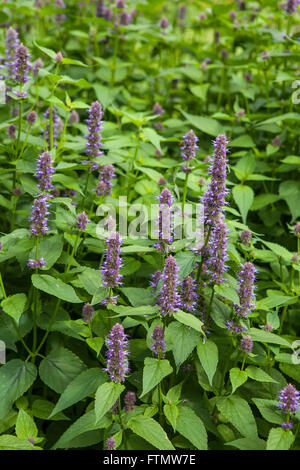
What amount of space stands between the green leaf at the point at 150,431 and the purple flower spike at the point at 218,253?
0.82m

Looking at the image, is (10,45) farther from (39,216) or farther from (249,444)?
(249,444)

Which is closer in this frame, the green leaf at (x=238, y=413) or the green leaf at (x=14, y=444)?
the green leaf at (x=14, y=444)

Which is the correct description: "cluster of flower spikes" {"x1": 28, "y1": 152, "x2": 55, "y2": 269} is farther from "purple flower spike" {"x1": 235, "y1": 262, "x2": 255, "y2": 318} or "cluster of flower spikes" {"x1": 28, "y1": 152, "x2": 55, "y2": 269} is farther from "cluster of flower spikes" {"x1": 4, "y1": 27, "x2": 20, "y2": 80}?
"cluster of flower spikes" {"x1": 4, "y1": 27, "x2": 20, "y2": 80}

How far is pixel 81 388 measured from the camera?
2980mm

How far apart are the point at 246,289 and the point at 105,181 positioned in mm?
1385

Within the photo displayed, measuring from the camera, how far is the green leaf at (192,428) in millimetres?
2850

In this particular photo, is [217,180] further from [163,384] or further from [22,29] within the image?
[22,29]

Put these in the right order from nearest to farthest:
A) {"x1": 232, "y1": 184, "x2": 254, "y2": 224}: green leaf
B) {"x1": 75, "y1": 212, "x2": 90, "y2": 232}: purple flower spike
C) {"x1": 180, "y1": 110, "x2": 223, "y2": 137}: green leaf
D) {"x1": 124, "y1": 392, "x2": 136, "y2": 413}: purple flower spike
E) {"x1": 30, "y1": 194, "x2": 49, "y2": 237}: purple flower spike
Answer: {"x1": 124, "y1": 392, "x2": 136, "y2": 413}: purple flower spike
{"x1": 30, "y1": 194, "x2": 49, "y2": 237}: purple flower spike
{"x1": 75, "y1": 212, "x2": 90, "y2": 232}: purple flower spike
{"x1": 232, "y1": 184, "x2": 254, "y2": 224}: green leaf
{"x1": 180, "y1": 110, "x2": 223, "y2": 137}: green leaf

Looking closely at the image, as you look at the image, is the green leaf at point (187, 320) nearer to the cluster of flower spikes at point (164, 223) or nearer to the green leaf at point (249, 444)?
the cluster of flower spikes at point (164, 223)

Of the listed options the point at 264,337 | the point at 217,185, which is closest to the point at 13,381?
the point at 264,337

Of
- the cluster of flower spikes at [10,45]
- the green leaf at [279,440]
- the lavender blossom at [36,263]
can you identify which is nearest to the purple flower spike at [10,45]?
the cluster of flower spikes at [10,45]

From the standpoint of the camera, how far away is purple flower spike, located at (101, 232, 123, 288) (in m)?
2.77

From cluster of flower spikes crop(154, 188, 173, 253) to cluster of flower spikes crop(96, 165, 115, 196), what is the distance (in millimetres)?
832

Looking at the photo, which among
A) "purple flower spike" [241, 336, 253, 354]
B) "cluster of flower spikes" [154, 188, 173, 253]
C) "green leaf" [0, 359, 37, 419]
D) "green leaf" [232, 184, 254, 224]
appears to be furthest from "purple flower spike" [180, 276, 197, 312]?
"green leaf" [232, 184, 254, 224]
